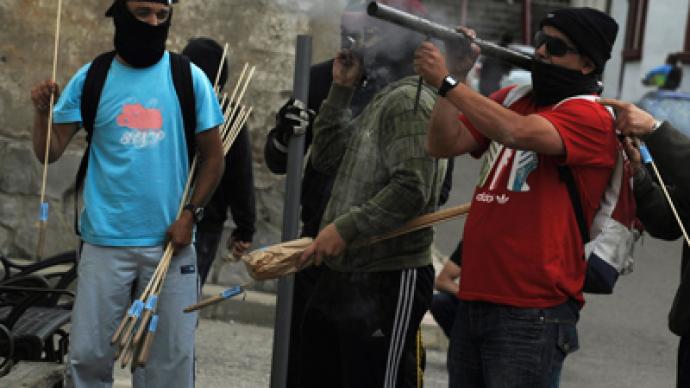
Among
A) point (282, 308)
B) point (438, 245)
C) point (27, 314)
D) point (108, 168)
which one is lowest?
point (438, 245)

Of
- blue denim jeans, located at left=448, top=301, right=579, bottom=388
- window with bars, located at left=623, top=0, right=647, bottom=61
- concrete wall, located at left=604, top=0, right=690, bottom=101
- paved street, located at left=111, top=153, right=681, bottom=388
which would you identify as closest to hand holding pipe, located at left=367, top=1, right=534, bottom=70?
blue denim jeans, located at left=448, top=301, right=579, bottom=388

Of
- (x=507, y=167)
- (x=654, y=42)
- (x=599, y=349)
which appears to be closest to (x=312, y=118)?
(x=507, y=167)

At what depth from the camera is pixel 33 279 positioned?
16.1 ft

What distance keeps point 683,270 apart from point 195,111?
176cm

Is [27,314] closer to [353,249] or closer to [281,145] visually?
[281,145]

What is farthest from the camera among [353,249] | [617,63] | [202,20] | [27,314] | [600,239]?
[617,63]

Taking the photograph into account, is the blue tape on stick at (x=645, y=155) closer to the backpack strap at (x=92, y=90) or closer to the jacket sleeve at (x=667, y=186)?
the jacket sleeve at (x=667, y=186)

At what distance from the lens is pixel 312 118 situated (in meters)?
4.57

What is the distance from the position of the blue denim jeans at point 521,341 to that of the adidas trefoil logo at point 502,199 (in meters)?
0.30

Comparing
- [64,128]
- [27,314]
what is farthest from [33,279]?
[64,128]

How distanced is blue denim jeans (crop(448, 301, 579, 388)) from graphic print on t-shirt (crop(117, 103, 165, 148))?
1.29m

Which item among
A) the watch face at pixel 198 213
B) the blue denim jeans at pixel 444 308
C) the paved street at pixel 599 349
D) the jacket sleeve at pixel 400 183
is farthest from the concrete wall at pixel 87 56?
the jacket sleeve at pixel 400 183

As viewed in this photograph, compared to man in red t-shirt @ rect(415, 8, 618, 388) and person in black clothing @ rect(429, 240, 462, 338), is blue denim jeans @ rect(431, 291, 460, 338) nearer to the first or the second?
person in black clothing @ rect(429, 240, 462, 338)

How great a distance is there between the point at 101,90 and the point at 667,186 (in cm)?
196
